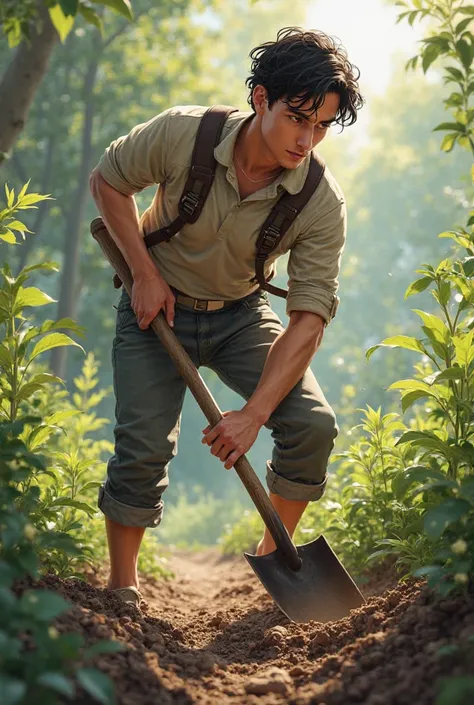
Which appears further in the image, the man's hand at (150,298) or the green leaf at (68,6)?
the man's hand at (150,298)

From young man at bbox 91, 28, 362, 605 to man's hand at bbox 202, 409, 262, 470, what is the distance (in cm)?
2

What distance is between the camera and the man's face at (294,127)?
→ 3.48 metres

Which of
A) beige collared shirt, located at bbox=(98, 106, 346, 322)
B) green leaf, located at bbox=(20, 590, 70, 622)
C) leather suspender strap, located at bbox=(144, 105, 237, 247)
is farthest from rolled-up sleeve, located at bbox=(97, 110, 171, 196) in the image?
green leaf, located at bbox=(20, 590, 70, 622)

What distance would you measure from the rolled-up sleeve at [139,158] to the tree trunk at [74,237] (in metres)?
10.8

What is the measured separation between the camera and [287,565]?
368cm

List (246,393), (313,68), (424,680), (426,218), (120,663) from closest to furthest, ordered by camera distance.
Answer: (424,680) → (120,663) → (313,68) → (246,393) → (426,218)

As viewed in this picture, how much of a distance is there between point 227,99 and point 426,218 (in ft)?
55.6

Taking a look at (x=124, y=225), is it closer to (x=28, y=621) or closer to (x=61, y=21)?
(x=61, y=21)

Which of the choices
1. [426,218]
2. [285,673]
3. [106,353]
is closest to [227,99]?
[106,353]

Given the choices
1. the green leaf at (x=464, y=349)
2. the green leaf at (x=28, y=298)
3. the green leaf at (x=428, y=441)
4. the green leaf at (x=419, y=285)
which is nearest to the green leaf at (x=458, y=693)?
the green leaf at (x=428, y=441)

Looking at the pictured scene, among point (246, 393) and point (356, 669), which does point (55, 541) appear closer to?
point (356, 669)

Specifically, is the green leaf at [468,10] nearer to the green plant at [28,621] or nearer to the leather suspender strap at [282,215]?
the leather suspender strap at [282,215]

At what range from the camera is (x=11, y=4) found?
164 inches

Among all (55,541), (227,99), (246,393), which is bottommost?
(55,541)
